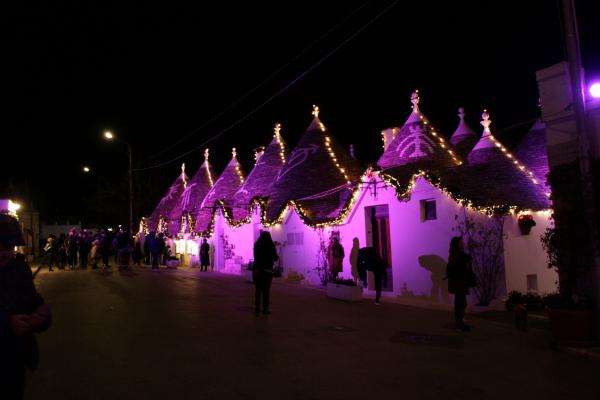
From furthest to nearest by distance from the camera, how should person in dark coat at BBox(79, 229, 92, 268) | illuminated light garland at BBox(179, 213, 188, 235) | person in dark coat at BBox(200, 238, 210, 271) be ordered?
illuminated light garland at BBox(179, 213, 188, 235) < person in dark coat at BBox(200, 238, 210, 271) < person in dark coat at BBox(79, 229, 92, 268)

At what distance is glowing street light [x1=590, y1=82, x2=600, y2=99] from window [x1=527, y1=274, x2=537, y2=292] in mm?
6214

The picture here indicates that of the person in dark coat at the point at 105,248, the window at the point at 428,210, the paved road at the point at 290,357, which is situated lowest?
the paved road at the point at 290,357

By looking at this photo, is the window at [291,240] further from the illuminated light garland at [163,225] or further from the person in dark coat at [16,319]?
the person in dark coat at [16,319]

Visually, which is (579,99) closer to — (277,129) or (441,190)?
(441,190)

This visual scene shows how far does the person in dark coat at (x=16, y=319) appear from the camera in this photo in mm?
3615

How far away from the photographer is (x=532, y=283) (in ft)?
50.0

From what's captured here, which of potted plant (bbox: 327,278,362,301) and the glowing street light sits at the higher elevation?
the glowing street light

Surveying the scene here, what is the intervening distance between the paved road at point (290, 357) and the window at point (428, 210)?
3.59 meters

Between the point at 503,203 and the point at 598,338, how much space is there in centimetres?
623

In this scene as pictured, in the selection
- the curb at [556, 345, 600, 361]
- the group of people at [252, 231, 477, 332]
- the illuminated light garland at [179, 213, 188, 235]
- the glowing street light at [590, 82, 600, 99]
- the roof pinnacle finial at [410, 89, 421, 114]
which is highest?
the roof pinnacle finial at [410, 89, 421, 114]

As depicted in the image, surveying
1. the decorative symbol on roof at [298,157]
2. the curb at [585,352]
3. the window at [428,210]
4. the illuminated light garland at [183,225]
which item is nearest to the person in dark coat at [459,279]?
the curb at [585,352]

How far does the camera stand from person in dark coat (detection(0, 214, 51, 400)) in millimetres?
3615

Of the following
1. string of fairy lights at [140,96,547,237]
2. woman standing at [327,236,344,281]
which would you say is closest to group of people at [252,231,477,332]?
string of fairy lights at [140,96,547,237]

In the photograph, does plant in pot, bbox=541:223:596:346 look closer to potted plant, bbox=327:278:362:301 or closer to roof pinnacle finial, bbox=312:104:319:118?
potted plant, bbox=327:278:362:301
